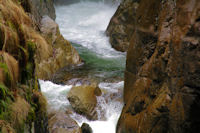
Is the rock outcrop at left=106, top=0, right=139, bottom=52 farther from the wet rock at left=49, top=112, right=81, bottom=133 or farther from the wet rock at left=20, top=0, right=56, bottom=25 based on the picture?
the wet rock at left=49, top=112, right=81, bottom=133

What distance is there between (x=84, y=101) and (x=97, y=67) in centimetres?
345

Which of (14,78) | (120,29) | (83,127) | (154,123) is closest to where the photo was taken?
(14,78)

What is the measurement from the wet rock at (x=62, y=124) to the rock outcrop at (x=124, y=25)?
7726 millimetres

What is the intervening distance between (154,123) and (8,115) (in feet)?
7.17

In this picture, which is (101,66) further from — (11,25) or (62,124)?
(11,25)

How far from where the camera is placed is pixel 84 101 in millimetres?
6125

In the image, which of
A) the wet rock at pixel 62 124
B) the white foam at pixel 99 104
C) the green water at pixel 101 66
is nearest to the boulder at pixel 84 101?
the white foam at pixel 99 104

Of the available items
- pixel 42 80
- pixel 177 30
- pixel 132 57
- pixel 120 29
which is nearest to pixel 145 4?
pixel 132 57

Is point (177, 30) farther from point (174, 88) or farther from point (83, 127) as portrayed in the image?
point (83, 127)

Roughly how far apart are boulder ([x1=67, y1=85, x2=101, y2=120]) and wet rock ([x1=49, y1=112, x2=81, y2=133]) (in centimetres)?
50

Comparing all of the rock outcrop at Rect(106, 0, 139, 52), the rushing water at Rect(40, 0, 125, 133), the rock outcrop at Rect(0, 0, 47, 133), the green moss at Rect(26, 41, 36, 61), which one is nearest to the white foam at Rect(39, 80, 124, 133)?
the rushing water at Rect(40, 0, 125, 133)

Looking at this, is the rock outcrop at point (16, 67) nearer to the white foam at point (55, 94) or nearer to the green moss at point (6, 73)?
the green moss at point (6, 73)

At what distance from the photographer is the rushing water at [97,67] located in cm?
608

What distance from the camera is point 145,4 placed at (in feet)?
15.2
